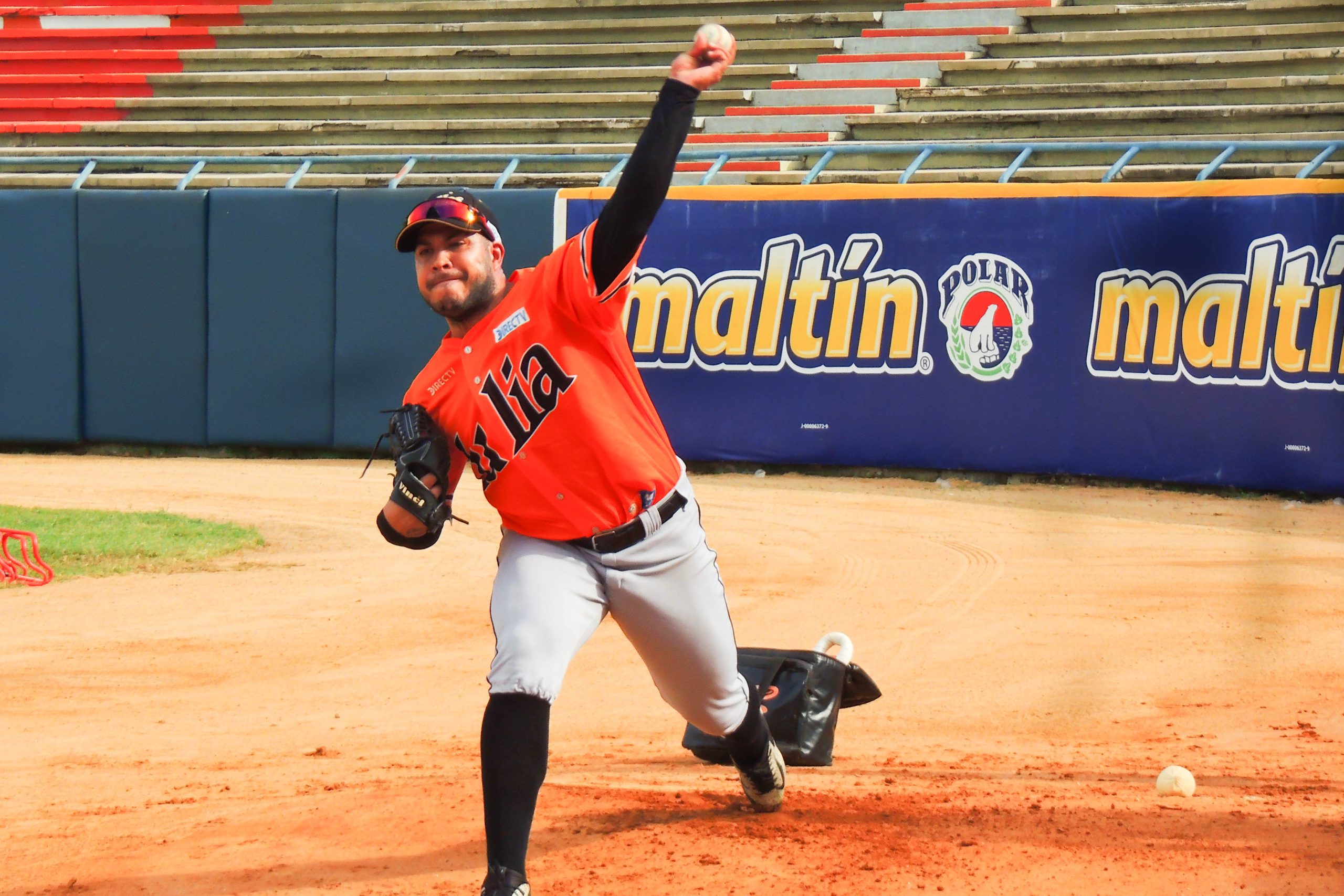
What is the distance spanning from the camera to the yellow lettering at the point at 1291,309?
10102 millimetres

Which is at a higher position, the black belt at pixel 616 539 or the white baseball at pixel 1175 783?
the black belt at pixel 616 539

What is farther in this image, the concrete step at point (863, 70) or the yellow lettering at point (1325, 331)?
the concrete step at point (863, 70)

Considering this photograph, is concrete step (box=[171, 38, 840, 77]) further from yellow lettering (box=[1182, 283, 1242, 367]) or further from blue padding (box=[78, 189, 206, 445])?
yellow lettering (box=[1182, 283, 1242, 367])

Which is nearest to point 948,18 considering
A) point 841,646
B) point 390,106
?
point 390,106

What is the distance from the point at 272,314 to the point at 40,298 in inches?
97.2

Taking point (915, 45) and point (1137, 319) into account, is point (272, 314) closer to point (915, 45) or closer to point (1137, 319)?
point (915, 45)

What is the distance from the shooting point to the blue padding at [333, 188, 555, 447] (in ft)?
41.7

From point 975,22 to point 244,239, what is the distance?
8.31 m

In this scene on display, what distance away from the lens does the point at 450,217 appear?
325 centimetres

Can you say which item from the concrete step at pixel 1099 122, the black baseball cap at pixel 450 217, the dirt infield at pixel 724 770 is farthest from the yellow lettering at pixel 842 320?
the black baseball cap at pixel 450 217

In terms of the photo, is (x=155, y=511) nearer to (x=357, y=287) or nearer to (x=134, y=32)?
(x=357, y=287)

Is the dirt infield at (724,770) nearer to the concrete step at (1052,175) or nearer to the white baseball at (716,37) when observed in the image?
the white baseball at (716,37)

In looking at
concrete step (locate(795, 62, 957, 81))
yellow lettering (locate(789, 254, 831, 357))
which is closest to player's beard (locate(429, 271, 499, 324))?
yellow lettering (locate(789, 254, 831, 357))

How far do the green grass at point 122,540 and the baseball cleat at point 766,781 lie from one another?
5019 mm
